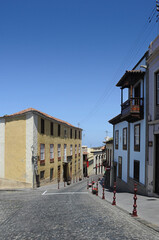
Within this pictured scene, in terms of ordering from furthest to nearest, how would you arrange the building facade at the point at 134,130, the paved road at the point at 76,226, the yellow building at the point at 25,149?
the yellow building at the point at 25,149, the building facade at the point at 134,130, the paved road at the point at 76,226

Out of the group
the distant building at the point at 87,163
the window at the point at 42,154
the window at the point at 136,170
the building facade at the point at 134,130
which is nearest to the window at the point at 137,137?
the building facade at the point at 134,130

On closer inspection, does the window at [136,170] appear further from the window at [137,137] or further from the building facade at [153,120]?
the building facade at [153,120]

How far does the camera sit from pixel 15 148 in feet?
82.4

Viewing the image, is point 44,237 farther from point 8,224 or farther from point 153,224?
point 153,224

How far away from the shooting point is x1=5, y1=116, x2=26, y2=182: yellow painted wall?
24.6 meters

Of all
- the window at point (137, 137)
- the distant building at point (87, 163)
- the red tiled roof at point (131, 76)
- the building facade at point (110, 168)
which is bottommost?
the distant building at point (87, 163)

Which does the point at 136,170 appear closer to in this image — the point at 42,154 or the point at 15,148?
the point at 42,154

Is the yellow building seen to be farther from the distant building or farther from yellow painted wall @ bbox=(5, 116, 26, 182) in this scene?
the distant building

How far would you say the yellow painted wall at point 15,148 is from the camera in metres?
24.6

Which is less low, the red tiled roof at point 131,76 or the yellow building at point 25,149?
the red tiled roof at point 131,76

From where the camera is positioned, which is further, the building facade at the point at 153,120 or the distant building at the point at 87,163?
the distant building at the point at 87,163

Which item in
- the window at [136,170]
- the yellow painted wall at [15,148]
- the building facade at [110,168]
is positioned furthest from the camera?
the building facade at [110,168]

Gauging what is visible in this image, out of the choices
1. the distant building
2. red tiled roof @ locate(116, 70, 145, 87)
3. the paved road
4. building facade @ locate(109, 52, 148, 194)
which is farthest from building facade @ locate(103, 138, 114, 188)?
the distant building

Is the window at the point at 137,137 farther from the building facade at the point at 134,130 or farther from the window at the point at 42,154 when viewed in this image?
the window at the point at 42,154
